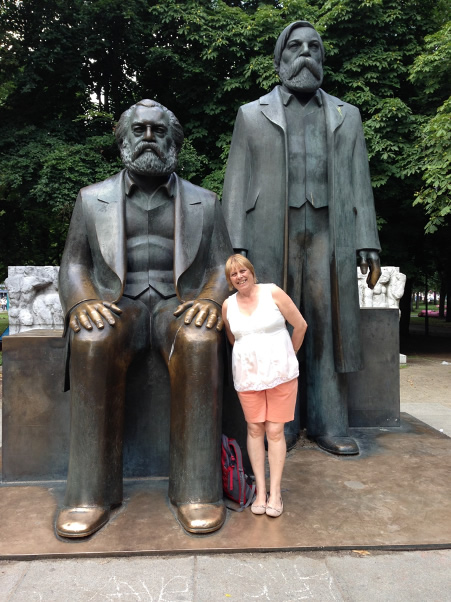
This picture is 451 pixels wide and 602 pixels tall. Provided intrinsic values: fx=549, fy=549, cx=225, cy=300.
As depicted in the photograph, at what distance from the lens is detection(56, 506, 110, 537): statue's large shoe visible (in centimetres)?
262

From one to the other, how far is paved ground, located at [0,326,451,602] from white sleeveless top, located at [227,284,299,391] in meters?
0.81

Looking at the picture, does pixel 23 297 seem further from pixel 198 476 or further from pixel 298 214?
pixel 198 476

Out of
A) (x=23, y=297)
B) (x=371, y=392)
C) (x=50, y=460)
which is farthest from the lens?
(x=23, y=297)

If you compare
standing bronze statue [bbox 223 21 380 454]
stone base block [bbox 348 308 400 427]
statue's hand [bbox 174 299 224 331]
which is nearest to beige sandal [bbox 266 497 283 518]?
statue's hand [bbox 174 299 224 331]

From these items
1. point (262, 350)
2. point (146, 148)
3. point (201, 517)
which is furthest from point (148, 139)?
point (201, 517)

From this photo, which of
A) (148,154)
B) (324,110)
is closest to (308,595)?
(148,154)

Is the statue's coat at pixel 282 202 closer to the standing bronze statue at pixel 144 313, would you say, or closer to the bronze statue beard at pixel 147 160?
the standing bronze statue at pixel 144 313

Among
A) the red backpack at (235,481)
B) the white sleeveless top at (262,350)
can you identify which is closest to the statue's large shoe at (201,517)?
the red backpack at (235,481)

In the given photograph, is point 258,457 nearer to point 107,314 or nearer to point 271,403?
point 271,403

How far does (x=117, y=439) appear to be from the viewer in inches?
117

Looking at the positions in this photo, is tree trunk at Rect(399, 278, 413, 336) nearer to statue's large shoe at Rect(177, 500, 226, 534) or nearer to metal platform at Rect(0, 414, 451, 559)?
metal platform at Rect(0, 414, 451, 559)

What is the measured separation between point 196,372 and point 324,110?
7.75ft

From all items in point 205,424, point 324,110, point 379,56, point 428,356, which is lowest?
point 428,356

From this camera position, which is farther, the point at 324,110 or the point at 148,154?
the point at 324,110
